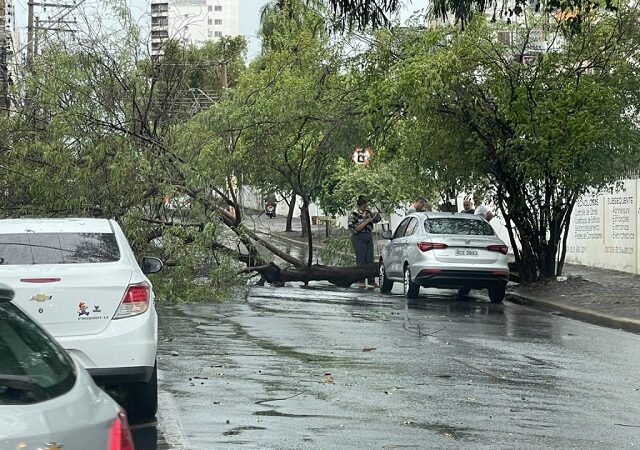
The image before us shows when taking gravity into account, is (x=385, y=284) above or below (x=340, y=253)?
below

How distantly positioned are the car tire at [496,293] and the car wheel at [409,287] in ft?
4.42

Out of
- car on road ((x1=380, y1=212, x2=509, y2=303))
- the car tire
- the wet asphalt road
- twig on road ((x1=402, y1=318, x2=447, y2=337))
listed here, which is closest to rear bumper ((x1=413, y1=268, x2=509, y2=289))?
car on road ((x1=380, y1=212, x2=509, y2=303))

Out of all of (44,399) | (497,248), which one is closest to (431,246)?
(497,248)

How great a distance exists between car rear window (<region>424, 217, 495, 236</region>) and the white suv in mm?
12860

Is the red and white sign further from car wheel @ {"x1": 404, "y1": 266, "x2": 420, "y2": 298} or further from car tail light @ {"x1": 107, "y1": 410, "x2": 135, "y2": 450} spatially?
car tail light @ {"x1": 107, "y1": 410, "x2": 135, "y2": 450}

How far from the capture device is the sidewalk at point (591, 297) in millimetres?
18609

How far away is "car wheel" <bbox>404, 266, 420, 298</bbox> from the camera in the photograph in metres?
22.2

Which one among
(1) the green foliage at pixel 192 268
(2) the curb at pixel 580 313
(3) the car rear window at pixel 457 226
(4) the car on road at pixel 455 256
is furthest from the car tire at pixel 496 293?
(1) the green foliage at pixel 192 268

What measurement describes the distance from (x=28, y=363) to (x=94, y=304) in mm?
5038

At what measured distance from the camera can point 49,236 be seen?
986cm

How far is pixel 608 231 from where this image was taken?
2775 cm

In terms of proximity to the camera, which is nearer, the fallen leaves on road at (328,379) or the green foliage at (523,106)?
the fallen leaves on road at (328,379)

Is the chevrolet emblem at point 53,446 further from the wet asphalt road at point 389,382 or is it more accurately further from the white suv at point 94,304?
the white suv at point 94,304

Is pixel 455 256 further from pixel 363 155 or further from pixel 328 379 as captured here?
pixel 328 379
